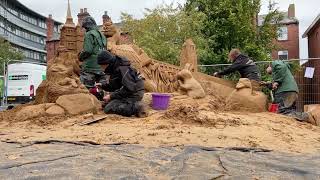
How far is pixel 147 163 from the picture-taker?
13.3ft

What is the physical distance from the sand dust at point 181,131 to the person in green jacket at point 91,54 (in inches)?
64.8

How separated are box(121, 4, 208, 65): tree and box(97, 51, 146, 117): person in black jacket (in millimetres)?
11096

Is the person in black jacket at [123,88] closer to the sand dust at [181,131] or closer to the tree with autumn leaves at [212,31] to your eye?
the sand dust at [181,131]

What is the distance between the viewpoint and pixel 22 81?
58.4ft

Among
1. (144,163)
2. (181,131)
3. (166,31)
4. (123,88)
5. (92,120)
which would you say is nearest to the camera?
(144,163)

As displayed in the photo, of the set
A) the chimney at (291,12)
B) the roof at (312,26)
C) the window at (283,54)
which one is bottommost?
the window at (283,54)

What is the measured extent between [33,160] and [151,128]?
2.36 metres

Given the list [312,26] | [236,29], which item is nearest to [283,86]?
[236,29]

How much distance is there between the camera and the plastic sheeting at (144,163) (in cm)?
367

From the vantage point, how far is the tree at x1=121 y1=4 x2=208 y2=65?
19.6 metres

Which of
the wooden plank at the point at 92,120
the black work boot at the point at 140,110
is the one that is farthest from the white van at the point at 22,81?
the wooden plank at the point at 92,120

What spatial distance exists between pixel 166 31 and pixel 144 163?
17513mm

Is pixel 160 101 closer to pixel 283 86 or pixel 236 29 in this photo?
pixel 283 86

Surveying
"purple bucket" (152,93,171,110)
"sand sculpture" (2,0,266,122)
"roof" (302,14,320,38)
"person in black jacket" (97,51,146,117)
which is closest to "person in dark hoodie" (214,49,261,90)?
"sand sculpture" (2,0,266,122)
